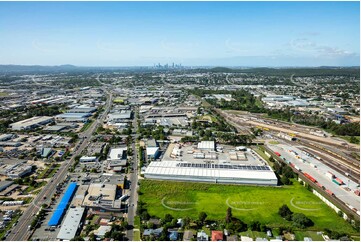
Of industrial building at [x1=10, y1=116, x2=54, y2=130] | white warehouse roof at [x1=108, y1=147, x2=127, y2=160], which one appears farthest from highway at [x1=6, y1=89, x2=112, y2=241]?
industrial building at [x1=10, y1=116, x2=54, y2=130]

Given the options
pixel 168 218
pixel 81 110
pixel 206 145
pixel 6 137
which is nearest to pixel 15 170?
pixel 6 137

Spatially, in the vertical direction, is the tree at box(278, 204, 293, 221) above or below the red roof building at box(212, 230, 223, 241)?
above

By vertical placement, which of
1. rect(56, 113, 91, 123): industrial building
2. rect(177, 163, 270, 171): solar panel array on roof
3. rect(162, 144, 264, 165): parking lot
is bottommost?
rect(162, 144, 264, 165): parking lot

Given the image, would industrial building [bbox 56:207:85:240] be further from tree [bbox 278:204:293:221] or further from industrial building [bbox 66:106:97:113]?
industrial building [bbox 66:106:97:113]

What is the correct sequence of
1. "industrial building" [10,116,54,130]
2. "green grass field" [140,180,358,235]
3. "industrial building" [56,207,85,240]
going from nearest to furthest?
1. "industrial building" [56,207,85,240]
2. "green grass field" [140,180,358,235]
3. "industrial building" [10,116,54,130]

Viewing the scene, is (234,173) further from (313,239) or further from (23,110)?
(23,110)

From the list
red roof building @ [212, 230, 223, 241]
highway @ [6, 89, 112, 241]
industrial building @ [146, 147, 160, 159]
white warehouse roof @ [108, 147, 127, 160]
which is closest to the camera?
red roof building @ [212, 230, 223, 241]

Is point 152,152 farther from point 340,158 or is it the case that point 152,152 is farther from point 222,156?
point 340,158

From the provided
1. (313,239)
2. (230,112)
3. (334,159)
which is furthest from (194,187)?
(230,112)

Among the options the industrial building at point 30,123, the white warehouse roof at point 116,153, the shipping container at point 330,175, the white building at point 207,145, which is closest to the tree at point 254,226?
the shipping container at point 330,175
